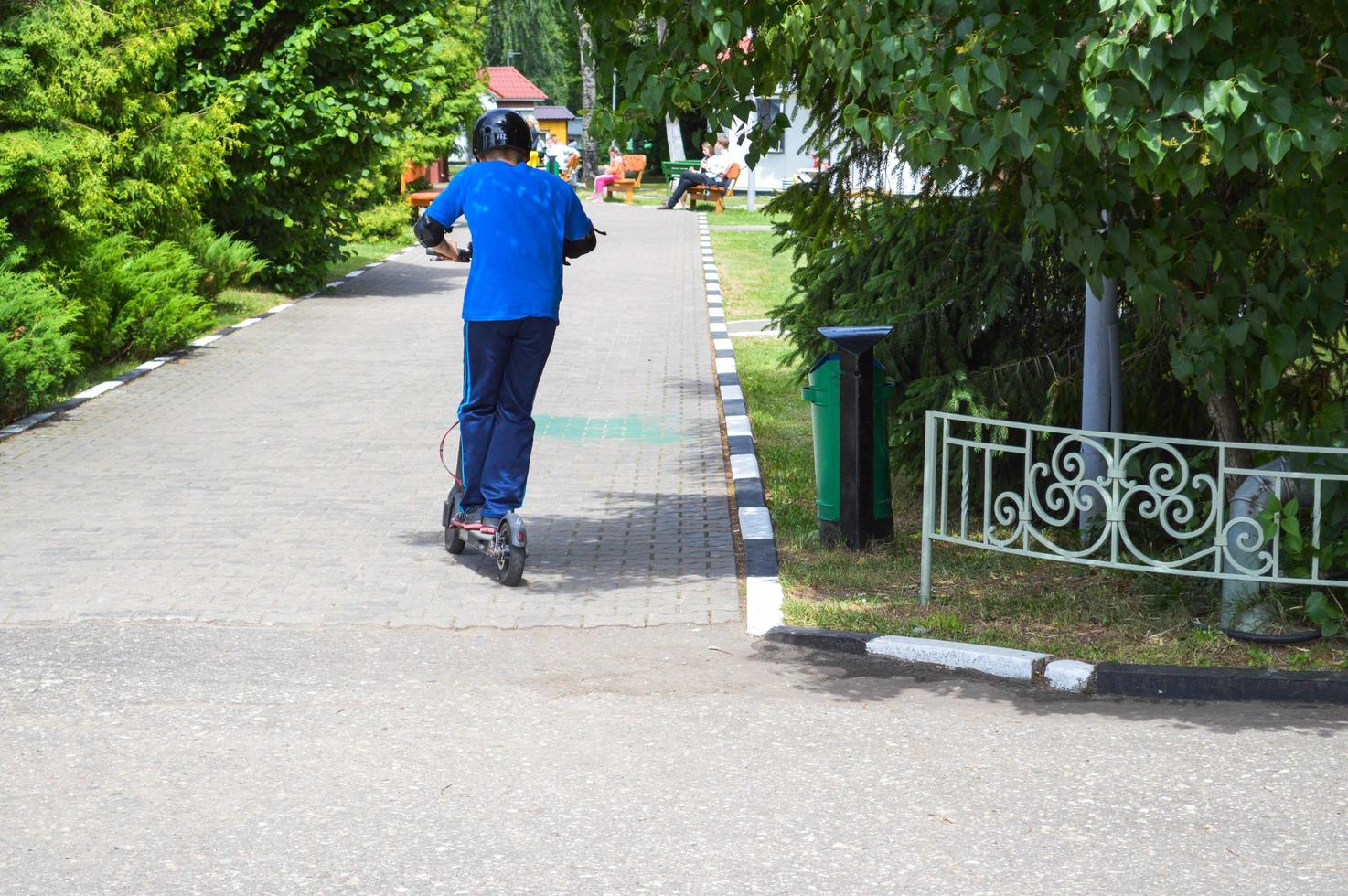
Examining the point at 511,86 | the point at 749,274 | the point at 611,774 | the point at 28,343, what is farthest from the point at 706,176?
the point at 511,86

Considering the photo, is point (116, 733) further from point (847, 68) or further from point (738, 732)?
point (847, 68)

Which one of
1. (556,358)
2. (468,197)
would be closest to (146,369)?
(556,358)

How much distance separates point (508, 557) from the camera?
7000mm

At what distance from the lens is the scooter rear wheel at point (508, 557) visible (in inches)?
275

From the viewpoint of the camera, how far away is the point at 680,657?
6.02 m

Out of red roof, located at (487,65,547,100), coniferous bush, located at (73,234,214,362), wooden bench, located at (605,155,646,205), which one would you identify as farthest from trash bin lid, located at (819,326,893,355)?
red roof, located at (487,65,547,100)

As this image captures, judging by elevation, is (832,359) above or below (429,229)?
below

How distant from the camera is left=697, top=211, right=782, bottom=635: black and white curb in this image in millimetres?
6621

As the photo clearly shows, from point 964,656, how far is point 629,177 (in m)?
43.9

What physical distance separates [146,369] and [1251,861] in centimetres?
1176

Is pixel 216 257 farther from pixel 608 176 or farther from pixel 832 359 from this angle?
pixel 608 176

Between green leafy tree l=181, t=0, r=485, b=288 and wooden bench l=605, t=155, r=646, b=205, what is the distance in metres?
21.8

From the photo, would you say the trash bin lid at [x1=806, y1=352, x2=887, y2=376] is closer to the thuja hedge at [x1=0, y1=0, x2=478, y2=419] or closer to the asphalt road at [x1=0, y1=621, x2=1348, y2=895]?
the asphalt road at [x1=0, y1=621, x2=1348, y2=895]

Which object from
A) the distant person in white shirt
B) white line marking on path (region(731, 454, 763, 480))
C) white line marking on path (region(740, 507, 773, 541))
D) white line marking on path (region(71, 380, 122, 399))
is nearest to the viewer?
white line marking on path (region(740, 507, 773, 541))
